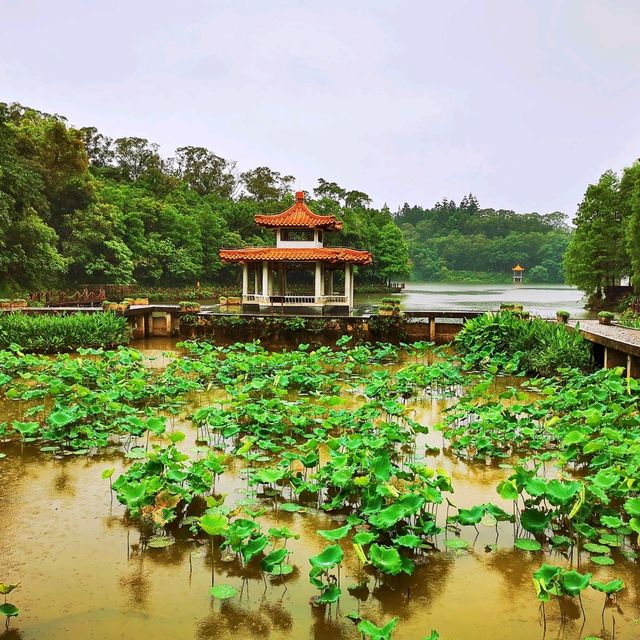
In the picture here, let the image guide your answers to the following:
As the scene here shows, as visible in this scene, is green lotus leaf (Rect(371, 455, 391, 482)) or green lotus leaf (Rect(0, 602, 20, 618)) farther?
green lotus leaf (Rect(371, 455, 391, 482))

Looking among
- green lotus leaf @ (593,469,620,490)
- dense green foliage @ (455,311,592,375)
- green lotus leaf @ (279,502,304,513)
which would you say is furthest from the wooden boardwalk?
green lotus leaf @ (279,502,304,513)

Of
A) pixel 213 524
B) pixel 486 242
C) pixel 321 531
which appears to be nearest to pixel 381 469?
pixel 321 531

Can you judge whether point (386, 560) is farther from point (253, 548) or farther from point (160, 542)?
point (160, 542)

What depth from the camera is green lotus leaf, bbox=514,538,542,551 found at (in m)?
4.19

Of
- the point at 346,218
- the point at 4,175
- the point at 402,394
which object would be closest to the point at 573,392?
the point at 402,394

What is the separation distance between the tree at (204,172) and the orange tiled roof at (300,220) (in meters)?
46.3

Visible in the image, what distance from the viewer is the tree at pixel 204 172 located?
224 ft

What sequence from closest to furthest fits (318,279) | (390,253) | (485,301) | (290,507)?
(290,507) → (318,279) → (485,301) → (390,253)

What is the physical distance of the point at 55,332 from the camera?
14.7m

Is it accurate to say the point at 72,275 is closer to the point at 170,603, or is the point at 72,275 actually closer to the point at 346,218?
the point at 346,218

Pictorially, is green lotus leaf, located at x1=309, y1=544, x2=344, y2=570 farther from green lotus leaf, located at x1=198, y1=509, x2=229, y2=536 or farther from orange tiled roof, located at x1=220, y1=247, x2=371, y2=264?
orange tiled roof, located at x1=220, y1=247, x2=371, y2=264

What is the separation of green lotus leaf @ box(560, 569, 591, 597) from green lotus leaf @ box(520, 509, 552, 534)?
728 millimetres

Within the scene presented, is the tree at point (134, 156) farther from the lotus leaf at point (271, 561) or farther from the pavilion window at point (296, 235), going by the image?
the lotus leaf at point (271, 561)

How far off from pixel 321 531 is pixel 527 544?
4.85 ft
